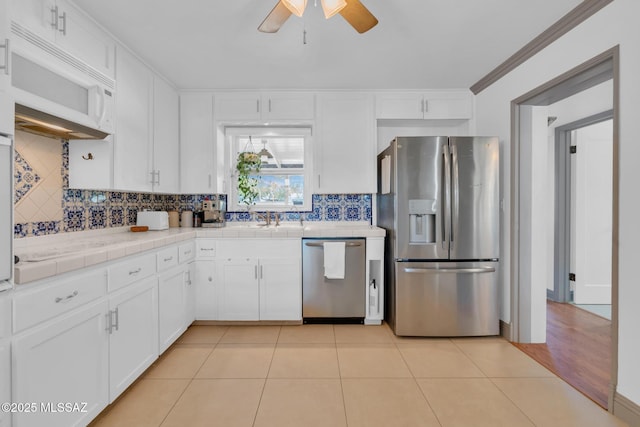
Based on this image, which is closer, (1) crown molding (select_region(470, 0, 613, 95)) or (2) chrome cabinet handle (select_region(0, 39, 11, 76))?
(2) chrome cabinet handle (select_region(0, 39, 11, 76))

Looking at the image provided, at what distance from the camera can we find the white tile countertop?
136 centimetres

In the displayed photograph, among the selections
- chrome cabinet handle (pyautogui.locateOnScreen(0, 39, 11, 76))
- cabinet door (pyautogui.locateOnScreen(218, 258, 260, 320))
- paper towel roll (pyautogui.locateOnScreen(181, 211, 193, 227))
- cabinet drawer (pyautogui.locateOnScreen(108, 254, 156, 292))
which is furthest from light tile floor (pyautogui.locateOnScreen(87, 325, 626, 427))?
chrome cabinet handle (pyautogui.locateOnScreen(0, 39, 11, 76))

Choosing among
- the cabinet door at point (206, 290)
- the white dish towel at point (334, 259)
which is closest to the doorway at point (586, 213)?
the white dish towel at point (334, 259)

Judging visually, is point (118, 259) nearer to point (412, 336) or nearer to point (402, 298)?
point (402, 298)

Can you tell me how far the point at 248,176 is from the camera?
147 inches

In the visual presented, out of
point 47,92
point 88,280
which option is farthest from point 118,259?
point 47,92

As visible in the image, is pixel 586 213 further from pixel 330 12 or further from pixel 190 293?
pixel 190 293

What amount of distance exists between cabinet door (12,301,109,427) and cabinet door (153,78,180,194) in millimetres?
1624

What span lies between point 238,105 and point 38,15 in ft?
5.99

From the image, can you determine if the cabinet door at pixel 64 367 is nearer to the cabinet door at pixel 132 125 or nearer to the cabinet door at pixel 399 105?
the cabinet door at pixel 132 125

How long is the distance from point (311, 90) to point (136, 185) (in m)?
1.98

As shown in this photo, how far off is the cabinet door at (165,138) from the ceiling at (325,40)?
184mm

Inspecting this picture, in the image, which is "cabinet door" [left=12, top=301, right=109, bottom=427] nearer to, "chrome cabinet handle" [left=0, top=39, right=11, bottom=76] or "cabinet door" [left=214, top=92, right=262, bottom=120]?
"chrome cabinet handle" [left=0, top=39, right=11, bottom=76]

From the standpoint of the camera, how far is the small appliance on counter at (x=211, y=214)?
3.38m
